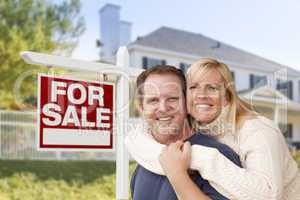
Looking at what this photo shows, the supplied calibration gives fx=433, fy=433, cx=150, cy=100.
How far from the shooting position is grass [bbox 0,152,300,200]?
7.00 m

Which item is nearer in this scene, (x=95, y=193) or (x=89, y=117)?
(x=89, y=117)

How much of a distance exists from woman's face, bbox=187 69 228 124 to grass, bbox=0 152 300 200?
5.87m

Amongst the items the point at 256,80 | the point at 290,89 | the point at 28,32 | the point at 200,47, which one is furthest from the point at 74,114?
the point at 290,89

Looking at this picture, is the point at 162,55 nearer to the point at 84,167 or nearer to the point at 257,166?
the point at 84,167

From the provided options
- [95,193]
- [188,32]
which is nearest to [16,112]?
[95,193]

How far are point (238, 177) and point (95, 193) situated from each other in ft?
20.9

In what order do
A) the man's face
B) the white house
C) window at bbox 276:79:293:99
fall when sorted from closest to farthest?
the man's face, the white house, window at bbox 276:79:293:99

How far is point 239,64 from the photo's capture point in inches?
767

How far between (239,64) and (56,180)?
13.4 m

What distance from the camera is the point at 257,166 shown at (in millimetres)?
1058

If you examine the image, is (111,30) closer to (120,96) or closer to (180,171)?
(120,96)

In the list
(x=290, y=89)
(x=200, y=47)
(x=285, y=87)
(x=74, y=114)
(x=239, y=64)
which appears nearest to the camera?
(x=74, y=114)

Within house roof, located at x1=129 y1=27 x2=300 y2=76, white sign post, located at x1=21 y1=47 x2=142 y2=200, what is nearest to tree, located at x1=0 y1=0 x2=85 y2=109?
house roof, located at x1=129 y1=27 x2=300 y2=76

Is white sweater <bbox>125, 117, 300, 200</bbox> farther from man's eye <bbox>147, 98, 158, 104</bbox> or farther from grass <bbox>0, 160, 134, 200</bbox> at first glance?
grass <bbox>0, 160, 134, 200</bbox>
